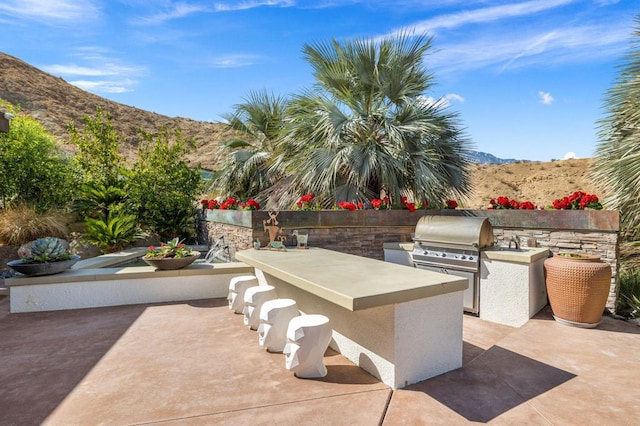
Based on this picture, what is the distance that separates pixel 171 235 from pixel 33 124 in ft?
14.5

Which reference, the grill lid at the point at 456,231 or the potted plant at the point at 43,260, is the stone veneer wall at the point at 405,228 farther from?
the potted plant at the point at 43,260

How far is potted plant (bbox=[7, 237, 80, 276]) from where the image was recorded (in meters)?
A: 4.16

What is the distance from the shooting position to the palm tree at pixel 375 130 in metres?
6.21

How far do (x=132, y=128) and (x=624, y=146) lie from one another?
27.8 m

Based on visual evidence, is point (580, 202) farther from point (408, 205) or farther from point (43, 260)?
point (43, 260)

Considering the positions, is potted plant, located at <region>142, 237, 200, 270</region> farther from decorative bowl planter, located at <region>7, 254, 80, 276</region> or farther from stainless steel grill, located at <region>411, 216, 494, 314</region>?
stainless steel grill, located at <region>411, 216, 494, 314</region>

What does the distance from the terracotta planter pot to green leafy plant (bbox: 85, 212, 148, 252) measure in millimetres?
7376

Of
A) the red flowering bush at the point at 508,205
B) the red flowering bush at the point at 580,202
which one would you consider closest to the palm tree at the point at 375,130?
the red flowering bush at the point at 508,205

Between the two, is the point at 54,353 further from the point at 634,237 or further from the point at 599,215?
the point at 634,237

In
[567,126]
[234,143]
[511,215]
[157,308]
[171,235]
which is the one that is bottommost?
[157,308]

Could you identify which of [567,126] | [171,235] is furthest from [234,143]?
[567,126]

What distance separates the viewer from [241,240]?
547cm

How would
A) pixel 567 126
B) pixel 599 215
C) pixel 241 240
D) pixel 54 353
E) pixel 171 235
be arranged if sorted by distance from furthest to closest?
pixel 567 126, pixel 171 235, pixel 241 240, pixel 599 215, pixel 54 353

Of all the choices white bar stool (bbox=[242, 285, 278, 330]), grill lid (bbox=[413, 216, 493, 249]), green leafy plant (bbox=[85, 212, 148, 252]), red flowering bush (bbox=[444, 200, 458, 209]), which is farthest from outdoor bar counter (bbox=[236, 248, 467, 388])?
green leafy plant (bbox=[85, 212, 148, 252])
